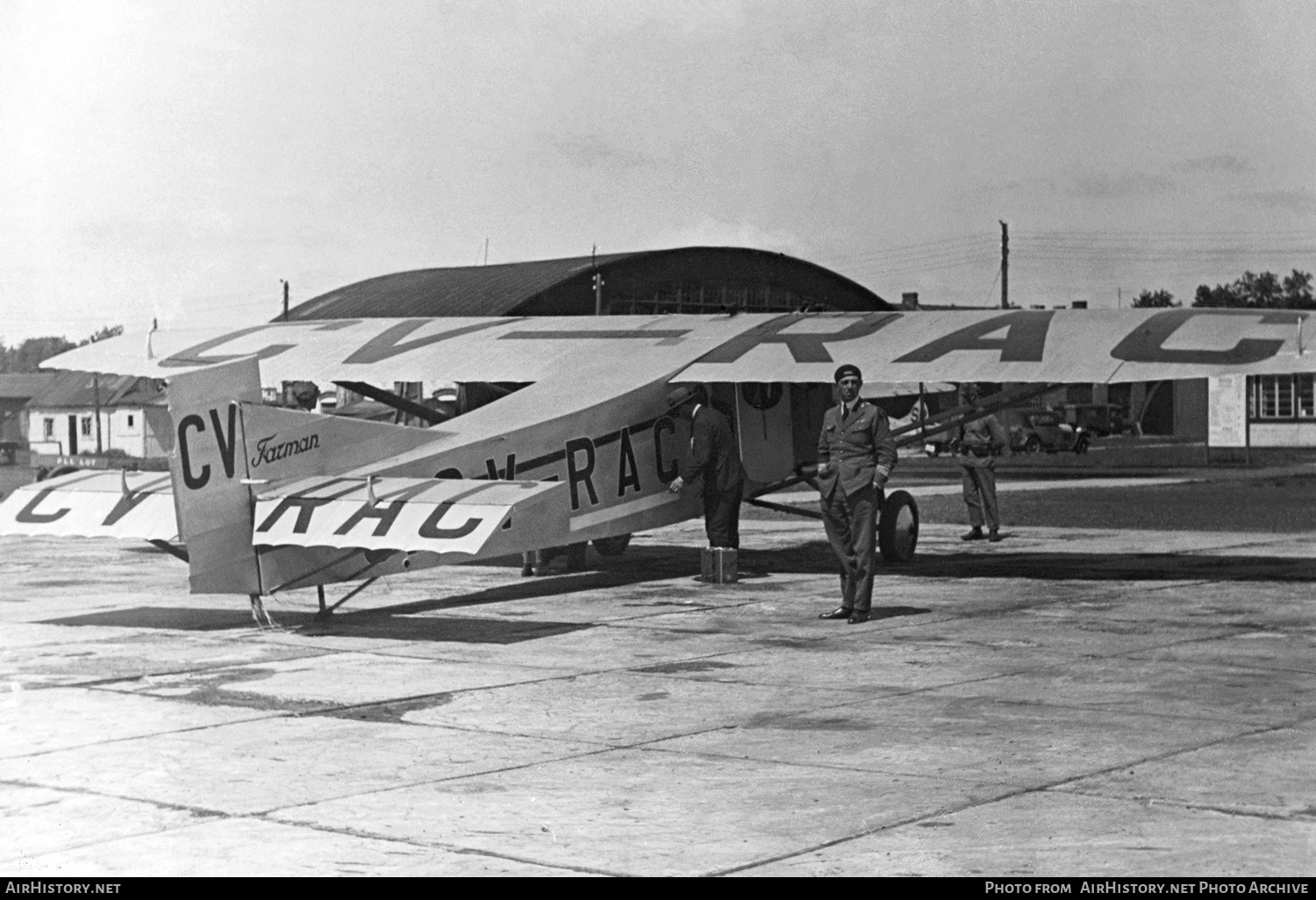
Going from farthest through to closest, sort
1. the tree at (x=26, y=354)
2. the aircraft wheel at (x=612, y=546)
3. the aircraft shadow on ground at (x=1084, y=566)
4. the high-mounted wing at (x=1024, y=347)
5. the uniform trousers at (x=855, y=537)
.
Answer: the tree at (x=26, y=354) < the aircraft wheel at (x=612, y=546) < the aircraft shadow on ground at (x=1084, y=566) < the high-mounted wing at (x=1024, y=347) < the uniform trousers at (x=855, y=537)

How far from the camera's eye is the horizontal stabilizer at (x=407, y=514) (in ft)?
34.2

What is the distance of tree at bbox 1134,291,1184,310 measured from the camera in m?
89.6

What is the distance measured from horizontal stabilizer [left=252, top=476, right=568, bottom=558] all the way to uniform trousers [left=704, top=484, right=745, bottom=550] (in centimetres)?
393

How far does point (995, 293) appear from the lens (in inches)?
3046

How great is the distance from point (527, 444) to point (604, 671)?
399 cm

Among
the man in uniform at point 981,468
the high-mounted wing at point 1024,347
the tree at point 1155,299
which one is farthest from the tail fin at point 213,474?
the tree at point 1155,299

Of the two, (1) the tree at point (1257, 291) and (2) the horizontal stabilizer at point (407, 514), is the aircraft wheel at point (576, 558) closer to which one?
(2) the horizontal stabilizer at point (407, 514)

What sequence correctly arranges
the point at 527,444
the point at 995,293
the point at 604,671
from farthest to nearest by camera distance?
the point at 995,293
the point at 527,444
the point at 604,671

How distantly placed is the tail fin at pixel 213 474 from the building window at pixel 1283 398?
171 feet

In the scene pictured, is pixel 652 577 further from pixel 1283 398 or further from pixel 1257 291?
pixel 1257 291

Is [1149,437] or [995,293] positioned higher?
[995,293]

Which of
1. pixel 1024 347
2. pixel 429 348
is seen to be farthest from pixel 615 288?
pixel 1024 347
